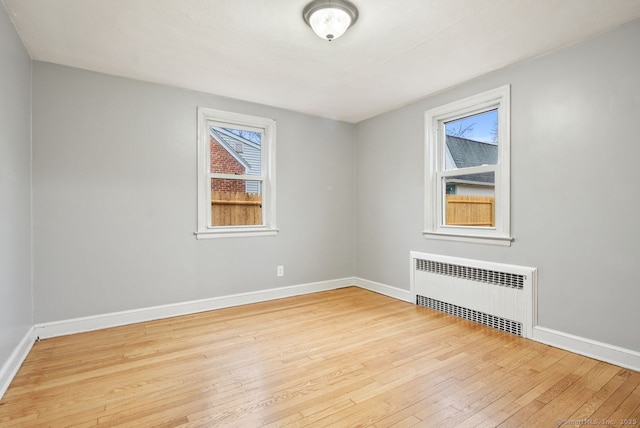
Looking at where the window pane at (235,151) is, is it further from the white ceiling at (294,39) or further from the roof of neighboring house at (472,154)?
the roof of neighboring house at (472,154)

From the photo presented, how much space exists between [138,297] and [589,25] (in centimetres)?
446

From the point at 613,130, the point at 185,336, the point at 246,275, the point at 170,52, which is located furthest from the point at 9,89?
the point at 613,130

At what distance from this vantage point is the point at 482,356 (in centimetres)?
247

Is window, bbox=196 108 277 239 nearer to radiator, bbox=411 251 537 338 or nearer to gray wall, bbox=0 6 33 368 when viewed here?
gray wall, bbox=0 6 33 368

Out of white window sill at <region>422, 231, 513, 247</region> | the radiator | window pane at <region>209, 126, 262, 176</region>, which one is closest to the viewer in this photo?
the radiator

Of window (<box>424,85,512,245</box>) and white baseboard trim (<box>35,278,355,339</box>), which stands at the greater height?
window (<box>424,85,512,245</box>)

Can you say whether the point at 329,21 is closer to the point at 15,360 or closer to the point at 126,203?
the point at 126,203

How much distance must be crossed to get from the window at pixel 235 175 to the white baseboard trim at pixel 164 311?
0.75 metres

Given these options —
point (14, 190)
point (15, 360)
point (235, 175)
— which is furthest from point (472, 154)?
point (15, 360)

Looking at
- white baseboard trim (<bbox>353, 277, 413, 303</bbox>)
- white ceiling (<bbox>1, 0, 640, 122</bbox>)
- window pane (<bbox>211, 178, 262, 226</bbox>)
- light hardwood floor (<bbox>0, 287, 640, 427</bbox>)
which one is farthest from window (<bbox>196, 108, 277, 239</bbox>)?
white baseboard trim (<bbox>353, 277, 413, 303</bbox>)

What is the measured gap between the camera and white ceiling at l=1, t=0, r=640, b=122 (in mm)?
2100

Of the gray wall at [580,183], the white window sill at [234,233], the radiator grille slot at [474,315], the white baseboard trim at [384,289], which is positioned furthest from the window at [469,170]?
the white window sill at [234,233]

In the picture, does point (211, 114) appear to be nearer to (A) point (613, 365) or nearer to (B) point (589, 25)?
(B) point (589, 25)

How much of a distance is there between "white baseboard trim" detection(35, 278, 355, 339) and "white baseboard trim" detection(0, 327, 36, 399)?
7.2 inches
